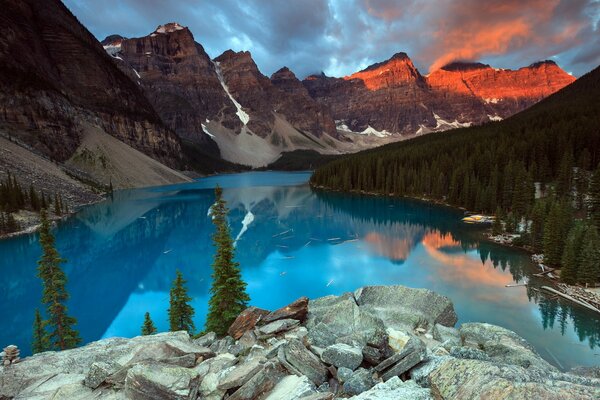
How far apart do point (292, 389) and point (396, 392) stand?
2522mm

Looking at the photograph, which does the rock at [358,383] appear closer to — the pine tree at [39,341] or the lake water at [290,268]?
the lake water at [290,268]

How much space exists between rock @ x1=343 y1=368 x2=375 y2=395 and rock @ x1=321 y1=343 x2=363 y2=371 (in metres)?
0.67

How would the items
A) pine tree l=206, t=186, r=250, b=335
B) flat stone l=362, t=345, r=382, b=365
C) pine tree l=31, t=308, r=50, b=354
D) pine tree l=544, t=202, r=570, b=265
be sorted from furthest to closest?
pine tree l=544, t=202, r=570, b=265, pine tree l=31, t=308, r=50, b=354, pine tree l=206, t=186, r=250, b=335, flat stone l=362, t=345, r=382, b=365

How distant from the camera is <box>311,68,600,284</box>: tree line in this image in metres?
34.1

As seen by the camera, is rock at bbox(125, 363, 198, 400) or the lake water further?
the lake water

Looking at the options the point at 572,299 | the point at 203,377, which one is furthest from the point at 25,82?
the point at 572,299

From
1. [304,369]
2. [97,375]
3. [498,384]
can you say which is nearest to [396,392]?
[498,384]

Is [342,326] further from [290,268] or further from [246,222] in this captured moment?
[246,222]

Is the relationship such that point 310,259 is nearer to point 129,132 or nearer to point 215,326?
point 215,326

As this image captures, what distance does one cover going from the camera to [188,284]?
1287 inches

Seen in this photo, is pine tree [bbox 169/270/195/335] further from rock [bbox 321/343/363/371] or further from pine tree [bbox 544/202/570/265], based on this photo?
pine tree [bbox 544/202/570/265]

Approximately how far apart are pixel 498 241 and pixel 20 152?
117707 millimetres

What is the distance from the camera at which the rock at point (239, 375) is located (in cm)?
813

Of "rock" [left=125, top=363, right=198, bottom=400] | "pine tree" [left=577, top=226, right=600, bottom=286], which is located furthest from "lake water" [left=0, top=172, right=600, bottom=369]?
"rock" [left=125, top=363, right=198, bottom=400]
